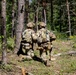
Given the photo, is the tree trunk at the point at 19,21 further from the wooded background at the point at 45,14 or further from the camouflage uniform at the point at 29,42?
the wooded background at the point at 45,14

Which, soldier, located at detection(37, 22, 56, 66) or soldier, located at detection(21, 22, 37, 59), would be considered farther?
soldier, located at detection(21, 22, 37, 59)

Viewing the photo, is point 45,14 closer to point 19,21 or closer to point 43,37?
point 19,21

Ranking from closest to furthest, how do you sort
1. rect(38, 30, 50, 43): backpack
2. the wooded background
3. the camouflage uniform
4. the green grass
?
1. the green grass
2. rect(38, 30, 50, 43): backpack
3. the camouflage uniform
4. the wooded background

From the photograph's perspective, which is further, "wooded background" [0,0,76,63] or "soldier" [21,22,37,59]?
"wooded background" [0,0,76,63]

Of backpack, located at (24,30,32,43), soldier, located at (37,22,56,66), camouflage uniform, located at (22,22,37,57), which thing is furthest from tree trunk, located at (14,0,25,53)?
soldier, located at (37,22,56,66)

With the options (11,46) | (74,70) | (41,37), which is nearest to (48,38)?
(41,37)

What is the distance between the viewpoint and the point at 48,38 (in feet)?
42.6

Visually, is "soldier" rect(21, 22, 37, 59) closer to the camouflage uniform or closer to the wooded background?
the camouflage uniform

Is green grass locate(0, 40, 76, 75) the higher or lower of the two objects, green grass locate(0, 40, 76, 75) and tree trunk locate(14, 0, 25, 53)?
the lower

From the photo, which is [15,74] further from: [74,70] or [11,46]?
[11,46]

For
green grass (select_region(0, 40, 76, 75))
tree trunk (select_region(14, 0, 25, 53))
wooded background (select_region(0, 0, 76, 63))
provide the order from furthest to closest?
wooded background (select_region(0, 0, 76, 63))
tree trunk (select_region(14, 0, 25, 53))
green grass (select_region(0, 40, 76, 75))

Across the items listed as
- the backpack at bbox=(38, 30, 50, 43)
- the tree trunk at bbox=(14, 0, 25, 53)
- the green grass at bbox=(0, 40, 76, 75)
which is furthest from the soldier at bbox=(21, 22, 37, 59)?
the tree trunk at bbox=(14, 0, 25, 53)

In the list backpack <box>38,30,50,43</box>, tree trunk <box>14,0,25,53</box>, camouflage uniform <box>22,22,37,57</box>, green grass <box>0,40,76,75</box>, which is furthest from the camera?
tree trunk <box>14,0,25,53</box>

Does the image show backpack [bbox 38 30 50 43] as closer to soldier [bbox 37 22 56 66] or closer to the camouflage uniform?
soldier [bbox 37 22 56 66]
